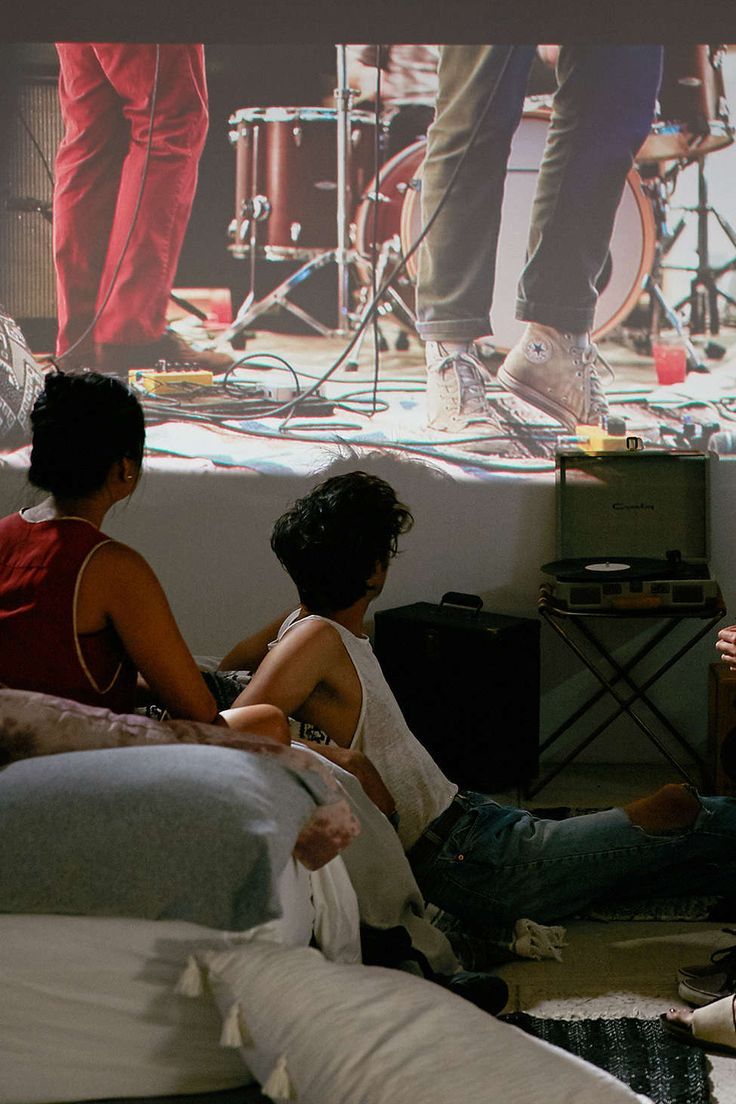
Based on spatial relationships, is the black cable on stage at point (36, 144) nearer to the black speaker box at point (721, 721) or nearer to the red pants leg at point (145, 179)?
the red pants leg at point (145, 179)

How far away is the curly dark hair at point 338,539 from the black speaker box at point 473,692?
147 centimetres

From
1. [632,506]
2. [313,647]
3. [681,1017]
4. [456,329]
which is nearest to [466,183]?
[456,329]

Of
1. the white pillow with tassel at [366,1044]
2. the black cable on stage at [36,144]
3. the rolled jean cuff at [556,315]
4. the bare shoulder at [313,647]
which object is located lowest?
the white pillow with tassel at [366,1044]

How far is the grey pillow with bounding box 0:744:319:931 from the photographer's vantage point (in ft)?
5.71

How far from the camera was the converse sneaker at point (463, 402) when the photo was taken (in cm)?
437

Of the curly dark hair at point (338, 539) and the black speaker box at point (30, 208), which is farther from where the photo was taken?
the black speaker box at point (30, 208)

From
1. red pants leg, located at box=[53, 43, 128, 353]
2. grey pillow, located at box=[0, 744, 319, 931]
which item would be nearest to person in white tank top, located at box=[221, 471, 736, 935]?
grey pillow, located at box=[0, 744, 319, 931]

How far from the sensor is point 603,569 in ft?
12.9

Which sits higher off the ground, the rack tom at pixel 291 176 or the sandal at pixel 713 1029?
the rack tom at pixel 291 176

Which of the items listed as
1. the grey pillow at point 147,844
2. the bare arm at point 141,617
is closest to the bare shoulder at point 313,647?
the bare arm at point 141,617

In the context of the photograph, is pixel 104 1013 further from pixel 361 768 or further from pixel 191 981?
pixel 361 768

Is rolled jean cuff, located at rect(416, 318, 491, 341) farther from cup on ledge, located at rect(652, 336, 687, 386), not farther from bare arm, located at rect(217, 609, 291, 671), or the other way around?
bare arm, located at rect(217, 609, 291, 671)

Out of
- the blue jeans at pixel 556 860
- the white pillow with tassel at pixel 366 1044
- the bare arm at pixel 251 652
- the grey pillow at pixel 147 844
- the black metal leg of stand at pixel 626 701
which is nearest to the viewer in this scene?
the white pillow with tassel at pixel 366 1044

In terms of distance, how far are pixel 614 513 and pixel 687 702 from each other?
67cm
